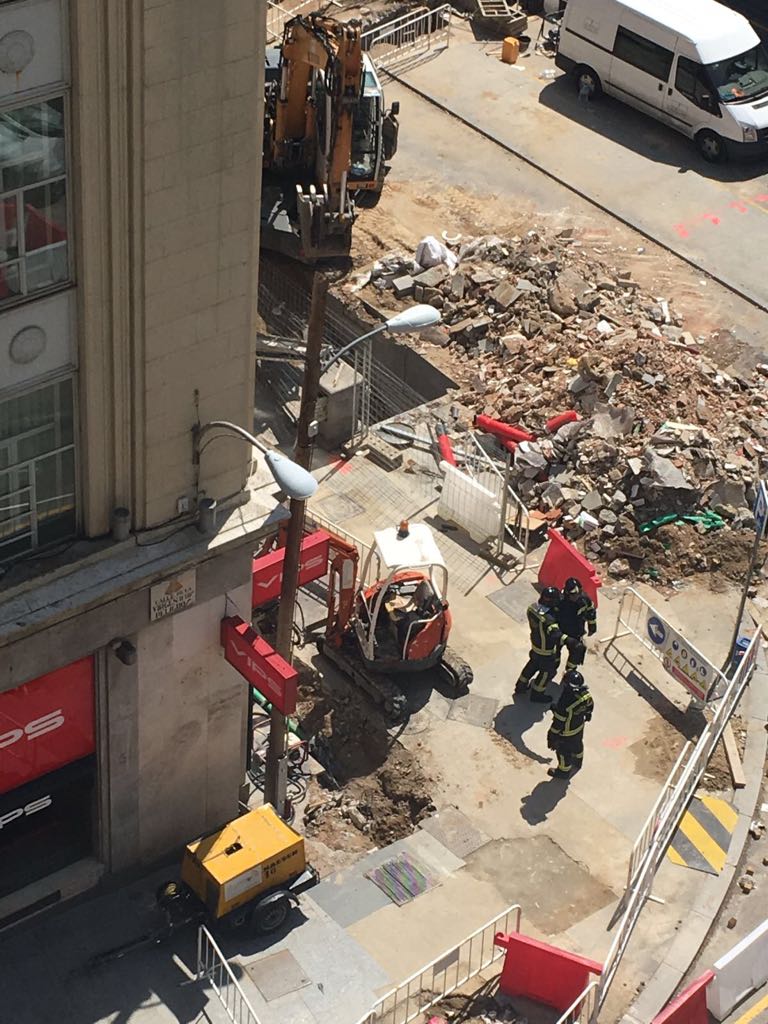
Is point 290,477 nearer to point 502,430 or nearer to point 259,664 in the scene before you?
point 259,664

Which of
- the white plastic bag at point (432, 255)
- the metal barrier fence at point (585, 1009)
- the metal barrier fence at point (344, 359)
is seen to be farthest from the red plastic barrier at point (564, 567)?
the white plastic bag at point (432, 255)

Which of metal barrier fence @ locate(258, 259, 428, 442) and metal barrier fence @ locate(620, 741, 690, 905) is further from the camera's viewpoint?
metal barrier fence @ locate(258, 259, 428, 442)

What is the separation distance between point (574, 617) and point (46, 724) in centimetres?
707

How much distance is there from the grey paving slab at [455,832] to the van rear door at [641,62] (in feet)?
58.2

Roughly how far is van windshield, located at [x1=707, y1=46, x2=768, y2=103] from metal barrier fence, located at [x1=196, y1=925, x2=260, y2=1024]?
20404 millimetres

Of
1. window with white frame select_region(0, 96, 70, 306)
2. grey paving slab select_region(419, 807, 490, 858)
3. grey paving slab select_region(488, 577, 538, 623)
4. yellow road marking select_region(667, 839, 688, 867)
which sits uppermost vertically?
window with white frame select_region(0, 96, 70, 306)

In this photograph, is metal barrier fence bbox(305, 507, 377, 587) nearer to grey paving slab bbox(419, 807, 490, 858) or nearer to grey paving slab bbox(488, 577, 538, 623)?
grey paving slab bbox(488, 577, 538, 623)

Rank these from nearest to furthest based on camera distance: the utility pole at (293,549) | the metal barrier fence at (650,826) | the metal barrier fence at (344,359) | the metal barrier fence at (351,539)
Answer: the utility pole at (293,549) → the metal barrier fence at (650,826) → the metal barrier fence at (351,539) → the metal barrier fence at (344,359)

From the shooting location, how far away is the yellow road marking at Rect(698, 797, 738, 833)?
67.7 feet

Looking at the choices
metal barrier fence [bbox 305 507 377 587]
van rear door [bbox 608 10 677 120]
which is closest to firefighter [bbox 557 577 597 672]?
metal barrier fence [bbox 305 507 377 587]

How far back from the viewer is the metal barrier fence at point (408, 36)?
35.2m

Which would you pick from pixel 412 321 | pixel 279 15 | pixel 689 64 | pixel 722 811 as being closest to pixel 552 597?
pixel 722 811

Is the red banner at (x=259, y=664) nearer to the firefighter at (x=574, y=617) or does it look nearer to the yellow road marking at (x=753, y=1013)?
the firefighter at (x=574, y=617)

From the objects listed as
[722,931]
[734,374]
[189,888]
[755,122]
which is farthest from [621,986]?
[755,122]
